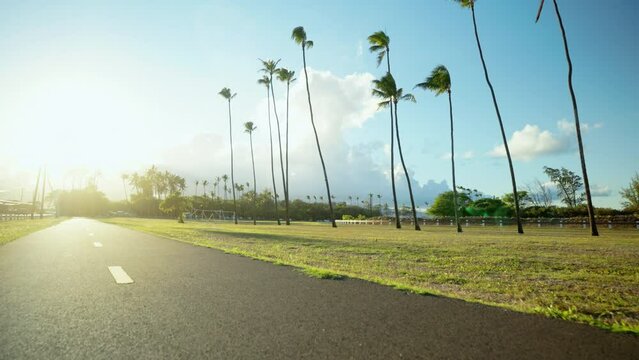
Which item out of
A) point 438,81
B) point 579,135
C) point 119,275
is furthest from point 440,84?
point 119,275

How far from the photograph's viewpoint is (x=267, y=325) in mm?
3855

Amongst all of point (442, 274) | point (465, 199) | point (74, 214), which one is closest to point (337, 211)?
point (465, 199)

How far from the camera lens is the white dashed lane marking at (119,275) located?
638 centimetres

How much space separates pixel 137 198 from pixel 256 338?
14878 centimetres

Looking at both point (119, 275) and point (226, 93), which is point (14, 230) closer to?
point (119, 275)

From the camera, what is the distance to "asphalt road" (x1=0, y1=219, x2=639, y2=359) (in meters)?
3.13

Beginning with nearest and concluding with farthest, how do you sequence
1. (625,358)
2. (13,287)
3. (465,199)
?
1. (625,358)
2. (13,287)
3. (465,199)

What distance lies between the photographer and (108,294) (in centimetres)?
539

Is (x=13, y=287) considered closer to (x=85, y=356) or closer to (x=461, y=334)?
(x=85, y=356)

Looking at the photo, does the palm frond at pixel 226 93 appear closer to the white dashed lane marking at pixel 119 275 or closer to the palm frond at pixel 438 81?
the palm frond at pixel 438 81

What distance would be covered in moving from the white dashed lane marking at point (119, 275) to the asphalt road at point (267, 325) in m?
0.17

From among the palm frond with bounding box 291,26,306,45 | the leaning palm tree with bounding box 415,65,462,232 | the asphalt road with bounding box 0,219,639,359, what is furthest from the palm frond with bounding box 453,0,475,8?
the asphalt road with bounding box 0,219,639,359

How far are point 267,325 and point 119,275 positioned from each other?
14.5ft

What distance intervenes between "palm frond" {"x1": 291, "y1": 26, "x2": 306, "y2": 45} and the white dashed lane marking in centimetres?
4578
